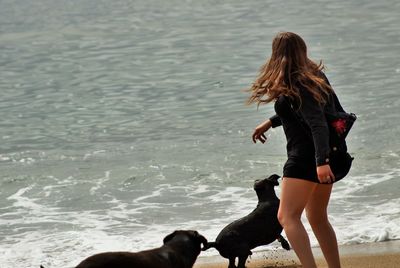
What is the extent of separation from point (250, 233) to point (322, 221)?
2.94 ft

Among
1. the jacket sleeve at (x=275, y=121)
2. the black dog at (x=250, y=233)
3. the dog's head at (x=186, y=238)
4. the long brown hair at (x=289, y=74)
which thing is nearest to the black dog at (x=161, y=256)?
the dog's head at (x=186, y=238)

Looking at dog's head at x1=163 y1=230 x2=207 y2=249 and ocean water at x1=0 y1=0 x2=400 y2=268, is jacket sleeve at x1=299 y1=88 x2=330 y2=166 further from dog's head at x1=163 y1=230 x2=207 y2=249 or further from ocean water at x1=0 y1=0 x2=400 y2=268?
ocean water at x1=0 y1=0 x2=400 y2=268

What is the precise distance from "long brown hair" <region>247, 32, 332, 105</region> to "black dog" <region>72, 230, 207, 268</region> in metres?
1.11

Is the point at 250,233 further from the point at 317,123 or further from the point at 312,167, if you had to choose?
the point at 317,123

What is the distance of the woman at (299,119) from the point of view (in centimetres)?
600

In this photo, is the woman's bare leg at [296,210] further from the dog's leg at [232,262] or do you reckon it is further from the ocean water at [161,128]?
the ocean water at [161,128]

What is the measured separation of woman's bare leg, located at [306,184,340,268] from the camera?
6.46 metres

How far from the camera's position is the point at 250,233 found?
7.30 m

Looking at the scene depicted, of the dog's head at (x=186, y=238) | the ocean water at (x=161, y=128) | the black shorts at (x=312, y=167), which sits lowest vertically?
the ocean water at (x=161, y=128)

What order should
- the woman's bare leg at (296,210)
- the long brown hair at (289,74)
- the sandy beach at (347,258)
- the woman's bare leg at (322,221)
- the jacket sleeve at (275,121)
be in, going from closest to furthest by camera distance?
the long brown hair at (289,74) → the woman's bare leg at (296,210) → the woman's bare leg at (322,221) → the jacket sleeve at (275,121) → the sandy beach at (347,258)

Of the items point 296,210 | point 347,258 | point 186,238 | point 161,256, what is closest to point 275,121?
point 296,210

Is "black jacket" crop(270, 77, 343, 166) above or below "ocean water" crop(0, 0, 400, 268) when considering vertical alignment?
above

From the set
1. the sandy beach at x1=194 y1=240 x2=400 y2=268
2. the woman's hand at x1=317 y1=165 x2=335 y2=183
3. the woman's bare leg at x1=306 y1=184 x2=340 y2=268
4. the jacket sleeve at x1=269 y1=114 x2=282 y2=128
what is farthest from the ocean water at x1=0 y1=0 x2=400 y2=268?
the woman's hand at x1=317 y1=165 x2=335 y2=183

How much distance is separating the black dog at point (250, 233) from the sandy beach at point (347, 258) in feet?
1.42
